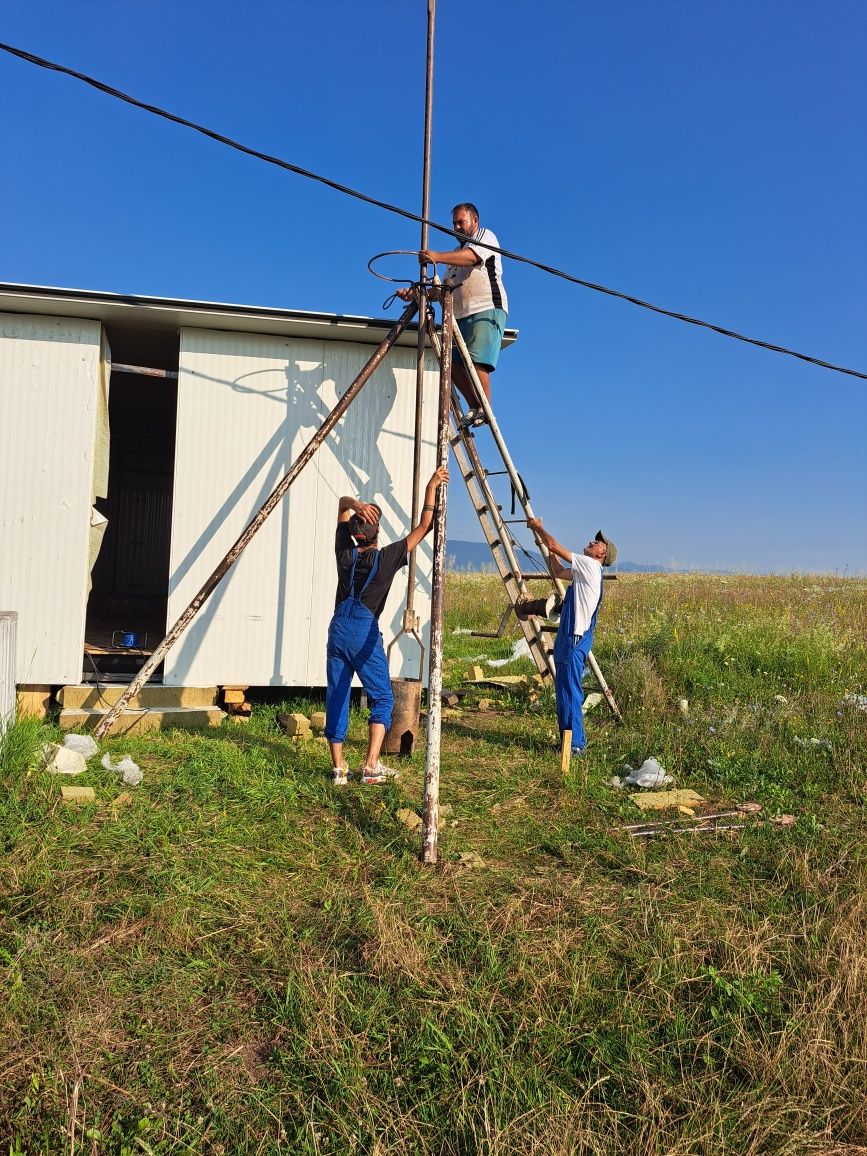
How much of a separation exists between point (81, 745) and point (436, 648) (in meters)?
3.24

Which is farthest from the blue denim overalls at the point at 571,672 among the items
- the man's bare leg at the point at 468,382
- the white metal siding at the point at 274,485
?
the man's bare leg at the point at 468,382

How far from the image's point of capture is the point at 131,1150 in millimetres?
2389

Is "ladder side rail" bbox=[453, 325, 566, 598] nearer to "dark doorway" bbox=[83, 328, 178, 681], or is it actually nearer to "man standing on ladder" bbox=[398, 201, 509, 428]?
"man standing on ladder" bbox=[398, 201, 509, 428]

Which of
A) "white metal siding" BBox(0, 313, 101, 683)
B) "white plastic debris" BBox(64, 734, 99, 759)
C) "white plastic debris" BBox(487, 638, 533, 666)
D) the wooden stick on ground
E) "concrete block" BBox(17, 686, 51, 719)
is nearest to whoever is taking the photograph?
"white plastic debris" BBox(64, 734, 99, 759)

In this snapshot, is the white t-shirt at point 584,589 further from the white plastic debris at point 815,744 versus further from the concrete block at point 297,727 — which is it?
the concrete block at point 297,727

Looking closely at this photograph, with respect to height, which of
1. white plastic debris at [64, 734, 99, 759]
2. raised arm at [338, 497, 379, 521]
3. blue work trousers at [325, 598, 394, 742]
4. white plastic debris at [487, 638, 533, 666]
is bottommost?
white plastic debris at [64, 734, 99, 759]

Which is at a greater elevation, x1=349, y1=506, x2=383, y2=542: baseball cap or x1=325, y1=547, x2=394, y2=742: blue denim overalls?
x1=349, y1=506, x2=383, y2=542: baseball cap

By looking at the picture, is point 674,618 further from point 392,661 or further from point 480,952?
point 480,952

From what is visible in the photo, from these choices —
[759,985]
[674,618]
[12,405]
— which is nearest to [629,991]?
[759,985]

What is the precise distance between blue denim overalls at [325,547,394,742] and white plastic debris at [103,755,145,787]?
4.58 ft

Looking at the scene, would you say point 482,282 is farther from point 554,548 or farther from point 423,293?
point 554,548

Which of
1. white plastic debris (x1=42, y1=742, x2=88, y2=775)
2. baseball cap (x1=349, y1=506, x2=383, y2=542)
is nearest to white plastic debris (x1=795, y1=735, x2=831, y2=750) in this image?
baseball cap (x1=349, y1=506, x2=383, y2=542)

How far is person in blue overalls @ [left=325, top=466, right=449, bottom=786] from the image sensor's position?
563 cm

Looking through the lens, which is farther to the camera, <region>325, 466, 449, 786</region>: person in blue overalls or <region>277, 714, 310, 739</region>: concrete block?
<region>277, 714, 310, 739</region>: concrete block
